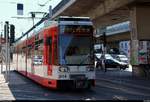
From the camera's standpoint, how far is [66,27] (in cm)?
2081

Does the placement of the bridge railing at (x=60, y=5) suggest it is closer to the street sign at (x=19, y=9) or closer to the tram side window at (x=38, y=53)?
the street sign at (x=19, y=9)

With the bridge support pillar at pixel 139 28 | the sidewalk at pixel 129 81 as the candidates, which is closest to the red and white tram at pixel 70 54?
Result: the sidewalk at pixel 129 81

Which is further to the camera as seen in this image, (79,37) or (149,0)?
(149,0)

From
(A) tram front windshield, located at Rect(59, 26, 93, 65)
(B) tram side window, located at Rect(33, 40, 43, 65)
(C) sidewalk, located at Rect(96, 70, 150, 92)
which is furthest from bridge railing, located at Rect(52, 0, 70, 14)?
(A) tram front windshield, located at Rect(59, 26, 93, 65)

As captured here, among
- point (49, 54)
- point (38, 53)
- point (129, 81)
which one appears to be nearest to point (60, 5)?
point (129, 81)

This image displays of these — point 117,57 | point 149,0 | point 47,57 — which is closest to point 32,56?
point 47,57

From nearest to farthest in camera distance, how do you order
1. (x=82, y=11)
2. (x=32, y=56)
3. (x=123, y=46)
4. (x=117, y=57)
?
(x=32, y=56) → (x=82, y=11) → (x=117, y=57) → (x=123, y=46)

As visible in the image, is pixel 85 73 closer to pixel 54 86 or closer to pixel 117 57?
pixel 54 86

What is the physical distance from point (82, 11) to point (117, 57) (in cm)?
1290

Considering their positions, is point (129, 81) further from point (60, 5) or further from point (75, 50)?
point (60, 5)

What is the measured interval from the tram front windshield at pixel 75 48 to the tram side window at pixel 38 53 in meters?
2.60

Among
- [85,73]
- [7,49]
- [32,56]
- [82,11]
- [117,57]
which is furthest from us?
[117,57]

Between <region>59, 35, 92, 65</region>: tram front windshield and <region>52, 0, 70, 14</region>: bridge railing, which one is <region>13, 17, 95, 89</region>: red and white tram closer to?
<region>59, 35, 92, 65</region>: tram front windshield

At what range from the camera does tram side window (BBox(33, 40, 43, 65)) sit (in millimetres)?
23016
